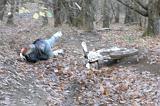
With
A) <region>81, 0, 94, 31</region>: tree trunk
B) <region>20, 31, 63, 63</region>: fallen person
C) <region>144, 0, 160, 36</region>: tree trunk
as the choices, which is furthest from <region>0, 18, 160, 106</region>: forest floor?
<region>81, 0, 94, 31</region>: tree trunk

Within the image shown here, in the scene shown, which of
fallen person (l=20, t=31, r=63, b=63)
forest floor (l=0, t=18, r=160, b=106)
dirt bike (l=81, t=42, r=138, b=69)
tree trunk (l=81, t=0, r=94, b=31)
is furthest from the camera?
tree trunk (l=81, t=0, r=94, b=31)

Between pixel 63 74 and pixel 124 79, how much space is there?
1767 millimetres

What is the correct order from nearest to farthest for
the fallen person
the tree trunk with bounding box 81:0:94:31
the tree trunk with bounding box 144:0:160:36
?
the fallen person, the tree trunk with bounding box 144:0:160:36, the tree trunk with bounding box 81:0:94:31

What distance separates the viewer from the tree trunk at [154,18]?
19.6 metres

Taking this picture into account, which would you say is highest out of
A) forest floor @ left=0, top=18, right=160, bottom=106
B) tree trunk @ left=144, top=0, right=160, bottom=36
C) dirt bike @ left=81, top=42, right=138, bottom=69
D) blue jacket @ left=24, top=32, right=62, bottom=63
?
tree trunk @ left=144, top=0, right=160, bottom=36

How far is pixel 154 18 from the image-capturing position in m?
19.7

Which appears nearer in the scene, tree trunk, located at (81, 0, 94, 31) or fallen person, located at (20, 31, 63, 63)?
fallen person, located at (20, 31, 63, 63)

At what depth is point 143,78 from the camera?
1128cm

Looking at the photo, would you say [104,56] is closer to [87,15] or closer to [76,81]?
[76,81]

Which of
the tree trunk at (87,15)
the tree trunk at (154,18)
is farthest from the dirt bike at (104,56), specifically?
the tree trunk at (87,15)

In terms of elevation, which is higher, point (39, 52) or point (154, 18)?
point (154, 18)

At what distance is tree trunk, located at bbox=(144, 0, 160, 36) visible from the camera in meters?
19.6

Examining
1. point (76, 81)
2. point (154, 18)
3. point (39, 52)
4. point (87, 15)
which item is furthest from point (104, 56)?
point (87, 15)

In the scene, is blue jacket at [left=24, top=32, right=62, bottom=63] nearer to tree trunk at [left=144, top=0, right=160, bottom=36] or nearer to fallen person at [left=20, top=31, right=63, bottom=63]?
fallen person at [left=20, top=31, right=63, bottom=63]
